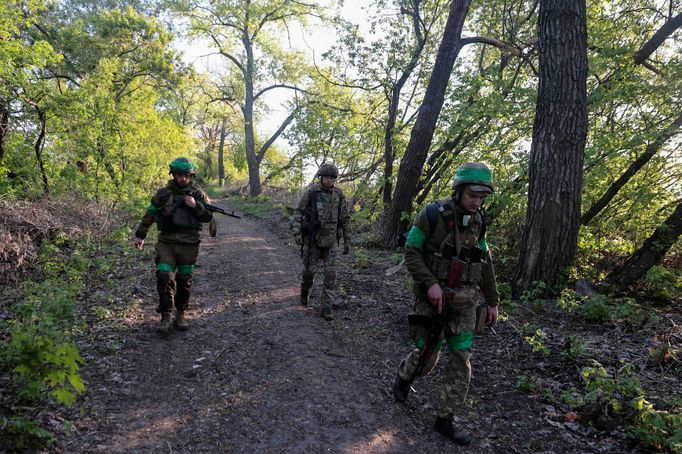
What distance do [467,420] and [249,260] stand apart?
6.79 meters

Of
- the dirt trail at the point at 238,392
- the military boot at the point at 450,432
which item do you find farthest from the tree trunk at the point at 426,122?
the military boot at the point at 450,432

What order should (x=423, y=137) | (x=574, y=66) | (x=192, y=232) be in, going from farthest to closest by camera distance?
1. (x=423, y=137)
2. (x=574, y=66)
3. (x=192, y=232)

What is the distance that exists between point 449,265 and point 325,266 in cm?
298

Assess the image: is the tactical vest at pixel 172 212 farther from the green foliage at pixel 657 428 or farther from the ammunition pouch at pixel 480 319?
the green foliage at pixel 657 428

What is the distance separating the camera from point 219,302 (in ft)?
21.2

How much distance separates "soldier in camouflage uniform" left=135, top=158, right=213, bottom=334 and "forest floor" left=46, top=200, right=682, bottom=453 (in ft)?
1.95

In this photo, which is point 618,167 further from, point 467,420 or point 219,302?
point 219,302

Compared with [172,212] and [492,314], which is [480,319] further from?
[172,212]

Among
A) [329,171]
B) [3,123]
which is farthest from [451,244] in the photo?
[3,123]

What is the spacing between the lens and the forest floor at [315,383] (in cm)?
311

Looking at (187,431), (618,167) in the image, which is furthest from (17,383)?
(618,167)

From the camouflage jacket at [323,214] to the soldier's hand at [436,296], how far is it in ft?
9.46

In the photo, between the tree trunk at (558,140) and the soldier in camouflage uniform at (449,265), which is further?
the tree trunk at (558,140)

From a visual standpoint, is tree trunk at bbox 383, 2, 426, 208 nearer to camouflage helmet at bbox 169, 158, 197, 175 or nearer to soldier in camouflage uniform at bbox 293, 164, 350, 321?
soldier in camouflage uniform at bbox 293, 164, 350, 321
